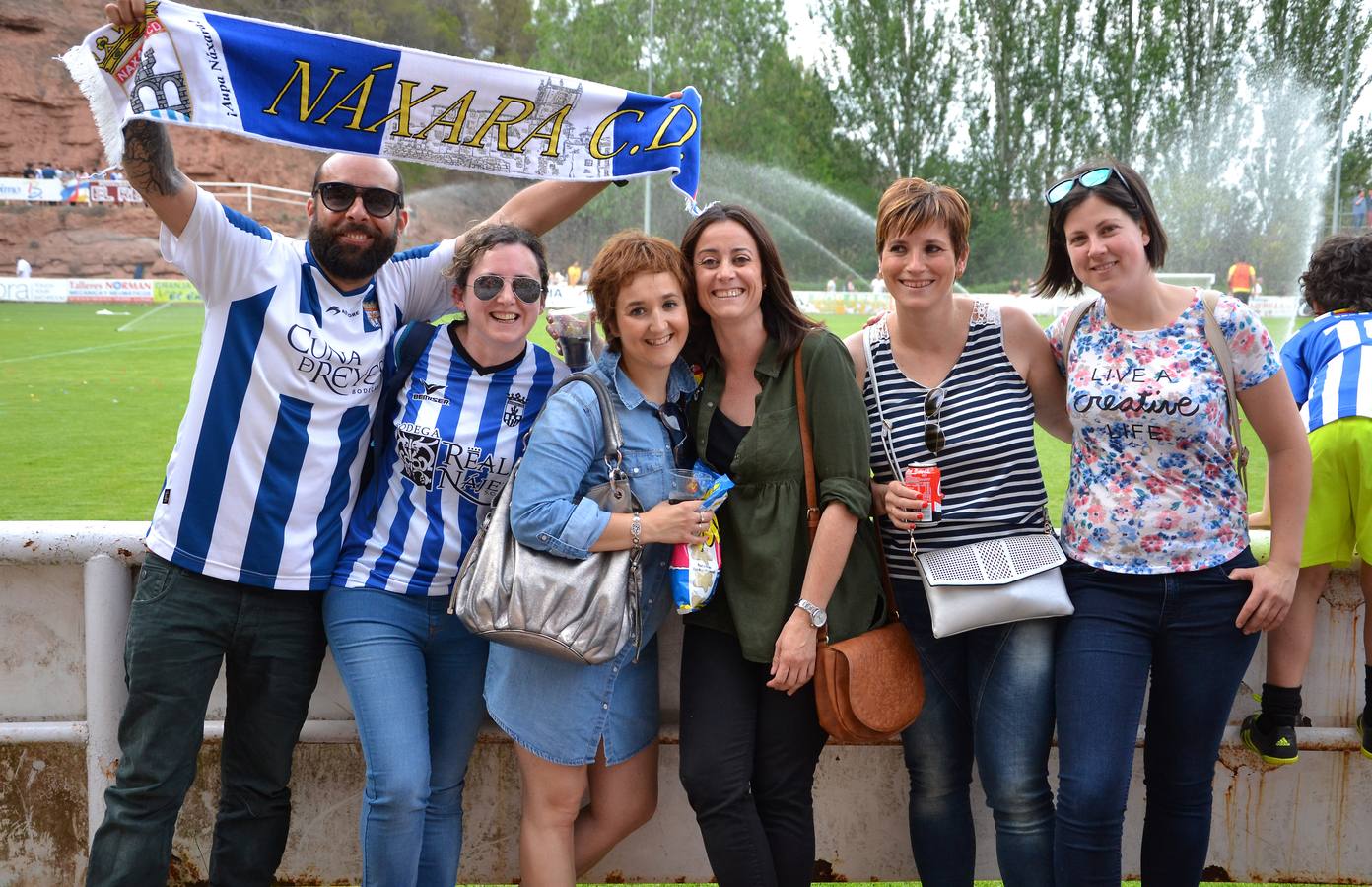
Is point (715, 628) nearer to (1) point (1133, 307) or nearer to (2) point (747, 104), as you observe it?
(1) point (1133, 307)

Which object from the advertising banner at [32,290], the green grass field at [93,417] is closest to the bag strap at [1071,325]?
the green grass field at [93,417]

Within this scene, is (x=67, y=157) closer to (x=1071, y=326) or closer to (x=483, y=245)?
(x=483, y=245)

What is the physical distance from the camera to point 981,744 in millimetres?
3041

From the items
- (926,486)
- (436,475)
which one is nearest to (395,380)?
(436,475)

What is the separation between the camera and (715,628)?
301 centimetres

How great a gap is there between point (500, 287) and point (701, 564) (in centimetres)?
92

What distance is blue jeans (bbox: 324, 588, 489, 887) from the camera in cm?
288

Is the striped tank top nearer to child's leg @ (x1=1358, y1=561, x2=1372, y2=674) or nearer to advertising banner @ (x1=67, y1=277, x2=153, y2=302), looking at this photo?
child's leg @ (x1=1358, y1=561, x2=1372, y2=674)

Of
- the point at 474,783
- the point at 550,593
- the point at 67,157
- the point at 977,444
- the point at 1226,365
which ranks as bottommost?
the point at 474,783

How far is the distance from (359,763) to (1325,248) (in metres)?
3.56

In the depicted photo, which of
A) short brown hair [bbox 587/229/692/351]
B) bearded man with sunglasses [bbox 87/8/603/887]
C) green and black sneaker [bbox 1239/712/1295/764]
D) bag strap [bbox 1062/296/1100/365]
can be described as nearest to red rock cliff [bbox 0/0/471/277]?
bearded man with sunglasses [bbox 87/8/603/887]

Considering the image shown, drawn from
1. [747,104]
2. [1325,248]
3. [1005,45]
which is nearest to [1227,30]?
[1005,45]

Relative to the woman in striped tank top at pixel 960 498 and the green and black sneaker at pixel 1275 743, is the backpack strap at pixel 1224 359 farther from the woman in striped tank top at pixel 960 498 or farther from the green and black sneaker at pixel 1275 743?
the green and black sneaker at pixel 1275 743

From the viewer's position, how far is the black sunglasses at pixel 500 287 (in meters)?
3.05
